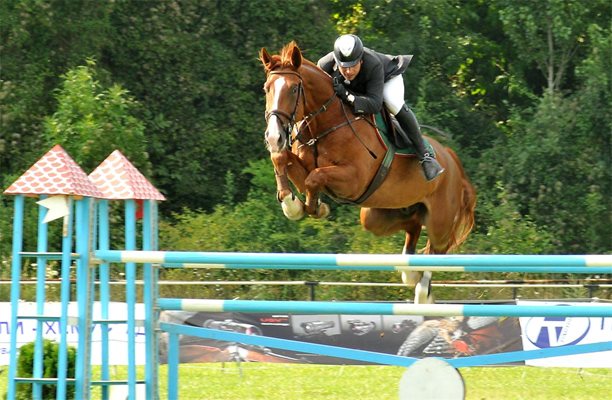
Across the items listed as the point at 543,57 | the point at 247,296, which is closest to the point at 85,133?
the point at 247,296

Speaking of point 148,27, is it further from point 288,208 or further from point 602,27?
point 288,208

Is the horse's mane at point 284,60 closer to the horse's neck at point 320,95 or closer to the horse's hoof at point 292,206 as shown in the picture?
the horse's neck at point 320,95

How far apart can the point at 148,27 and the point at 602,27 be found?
774 cm

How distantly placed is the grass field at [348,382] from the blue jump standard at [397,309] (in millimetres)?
2410

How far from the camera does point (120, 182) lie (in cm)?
493

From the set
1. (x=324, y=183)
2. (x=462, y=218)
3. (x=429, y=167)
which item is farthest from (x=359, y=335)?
(x=324, y=183)

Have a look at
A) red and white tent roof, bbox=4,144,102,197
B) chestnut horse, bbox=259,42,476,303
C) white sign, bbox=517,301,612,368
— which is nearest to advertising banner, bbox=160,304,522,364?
white sign, bbox=517,301,612,368

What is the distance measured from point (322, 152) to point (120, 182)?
5.09ft

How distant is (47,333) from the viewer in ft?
27.9

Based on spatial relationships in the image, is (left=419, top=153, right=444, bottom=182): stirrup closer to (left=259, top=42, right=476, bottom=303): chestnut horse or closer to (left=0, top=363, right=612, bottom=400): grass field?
(left=259, top=42, right=476, bottom=303): chestnut horse

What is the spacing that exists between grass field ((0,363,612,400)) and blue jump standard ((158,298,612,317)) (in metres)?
2.41

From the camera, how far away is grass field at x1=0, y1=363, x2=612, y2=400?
23.0ft

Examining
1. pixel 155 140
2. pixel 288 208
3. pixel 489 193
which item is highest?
pixel 155 140

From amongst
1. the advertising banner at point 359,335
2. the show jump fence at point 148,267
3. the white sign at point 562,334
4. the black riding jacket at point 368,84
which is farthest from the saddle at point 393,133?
the white sign at point 562,334
